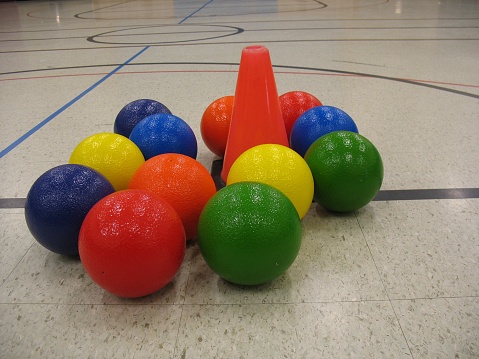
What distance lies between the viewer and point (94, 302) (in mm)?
1400

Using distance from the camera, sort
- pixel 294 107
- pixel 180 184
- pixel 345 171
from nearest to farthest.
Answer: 1. pixel 180 184
2. pixel 345 171
3. pixel 294 107

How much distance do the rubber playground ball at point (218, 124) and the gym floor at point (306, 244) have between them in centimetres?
15

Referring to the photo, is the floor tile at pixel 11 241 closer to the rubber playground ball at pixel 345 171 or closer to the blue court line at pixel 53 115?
the blue court line at pixel 53 115

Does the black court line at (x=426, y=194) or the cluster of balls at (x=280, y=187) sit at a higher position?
the cluster of balls at (x=280, y=187)

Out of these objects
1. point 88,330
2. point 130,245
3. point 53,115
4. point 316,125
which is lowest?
point 88,330

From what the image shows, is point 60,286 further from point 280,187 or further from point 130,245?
point 280,187

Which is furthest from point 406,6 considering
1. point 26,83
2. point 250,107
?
point 250,107

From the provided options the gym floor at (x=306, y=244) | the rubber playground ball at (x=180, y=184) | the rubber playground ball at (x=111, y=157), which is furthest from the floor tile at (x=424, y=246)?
the rubber playground ball at (x=111, y=157)

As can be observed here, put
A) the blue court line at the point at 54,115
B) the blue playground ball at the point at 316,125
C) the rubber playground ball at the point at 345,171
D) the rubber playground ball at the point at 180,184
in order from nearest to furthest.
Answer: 1. the rubber playground ball at the point at 180,184
2. the rubber playground ball at the point at 345,171
3. the blue playground ball at the point at 316,125
4. the blue court line at the point at 54,115

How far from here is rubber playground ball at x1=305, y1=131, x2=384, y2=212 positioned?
5.57 ft

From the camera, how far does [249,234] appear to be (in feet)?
4.28

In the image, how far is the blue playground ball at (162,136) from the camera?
2.04 metres

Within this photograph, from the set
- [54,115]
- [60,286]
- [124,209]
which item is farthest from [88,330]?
[54,115]

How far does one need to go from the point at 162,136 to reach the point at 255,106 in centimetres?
48
